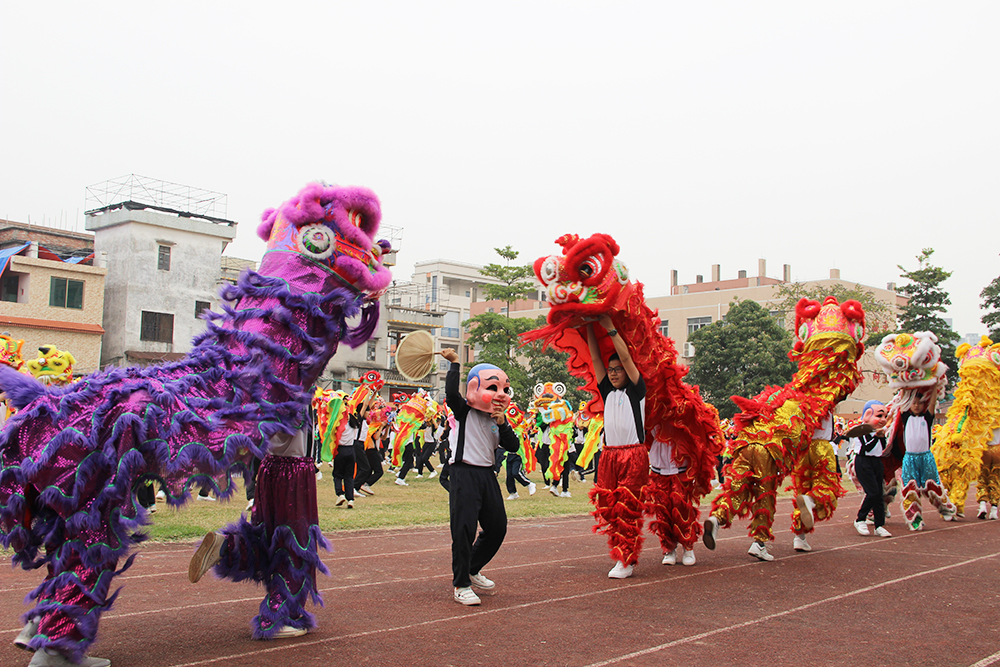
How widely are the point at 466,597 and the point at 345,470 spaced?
7.44 m

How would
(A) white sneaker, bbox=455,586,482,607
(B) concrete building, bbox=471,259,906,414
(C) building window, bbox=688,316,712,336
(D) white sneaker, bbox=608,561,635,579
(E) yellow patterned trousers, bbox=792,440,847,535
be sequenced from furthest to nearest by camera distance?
(C) building window, bbox=688,316,712,336, (B) concrete building, bbox=471,259,906,414, (E) yellow patterned trousers, bbox=792,440,847,535, (D) white sneaker, bbox=608,561,635,579, (A) white sneaker, bbox=455,586,482,607

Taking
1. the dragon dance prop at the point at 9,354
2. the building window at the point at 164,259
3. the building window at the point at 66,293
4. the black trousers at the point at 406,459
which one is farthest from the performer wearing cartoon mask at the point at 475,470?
the building window at the point at 164,259

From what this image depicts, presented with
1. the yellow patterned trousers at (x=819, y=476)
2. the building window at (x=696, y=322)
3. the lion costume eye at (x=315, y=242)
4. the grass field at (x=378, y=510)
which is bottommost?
the grass field at (x=378, y=510)

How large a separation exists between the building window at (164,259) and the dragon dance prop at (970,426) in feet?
97.1

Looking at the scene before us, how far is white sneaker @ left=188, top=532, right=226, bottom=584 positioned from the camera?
485 cm

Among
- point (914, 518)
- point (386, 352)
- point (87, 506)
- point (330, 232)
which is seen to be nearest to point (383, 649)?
point (87, 506)

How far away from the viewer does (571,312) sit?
7.07 meters

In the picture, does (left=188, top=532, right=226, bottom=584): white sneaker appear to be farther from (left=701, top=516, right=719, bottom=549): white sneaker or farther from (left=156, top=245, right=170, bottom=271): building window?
(left=156, top=245, right=170, bottom=271): building window

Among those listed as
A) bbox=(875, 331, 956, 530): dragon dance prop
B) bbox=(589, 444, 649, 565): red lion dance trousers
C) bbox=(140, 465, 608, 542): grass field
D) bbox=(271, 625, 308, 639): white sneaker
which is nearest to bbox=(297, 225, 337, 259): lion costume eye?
bbox=(271, 625, 308, 639): white sneaker

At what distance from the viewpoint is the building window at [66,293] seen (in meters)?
31.4

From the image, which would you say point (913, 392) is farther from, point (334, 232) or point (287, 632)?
point (287, 632)

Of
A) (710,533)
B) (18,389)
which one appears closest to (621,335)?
(710,533)

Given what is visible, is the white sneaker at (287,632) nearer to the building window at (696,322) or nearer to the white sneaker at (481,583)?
the white sneaker at (481,583)

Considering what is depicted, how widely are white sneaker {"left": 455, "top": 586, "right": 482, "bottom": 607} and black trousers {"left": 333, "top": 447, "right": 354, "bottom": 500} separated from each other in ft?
23.8
